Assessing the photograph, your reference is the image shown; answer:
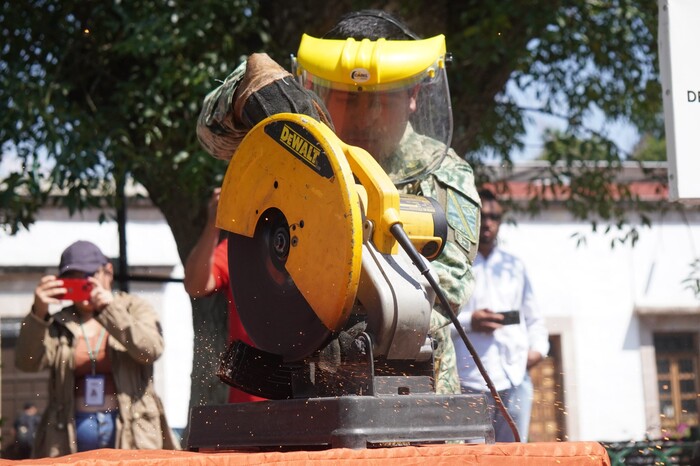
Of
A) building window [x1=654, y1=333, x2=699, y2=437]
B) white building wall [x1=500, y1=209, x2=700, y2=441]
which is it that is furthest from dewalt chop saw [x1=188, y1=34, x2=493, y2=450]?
building window [x1=654, y1=333, x2=699, y2=437]

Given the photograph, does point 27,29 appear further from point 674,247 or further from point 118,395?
point 674,247

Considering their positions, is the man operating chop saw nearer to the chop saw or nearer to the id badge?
the chop saw

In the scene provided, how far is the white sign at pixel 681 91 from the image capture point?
11.5 feet

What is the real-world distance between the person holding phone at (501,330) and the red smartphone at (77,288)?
4.89 feet

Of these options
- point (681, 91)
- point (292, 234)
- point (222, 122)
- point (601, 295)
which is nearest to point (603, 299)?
point (601, 295)

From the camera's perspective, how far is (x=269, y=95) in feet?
6.96

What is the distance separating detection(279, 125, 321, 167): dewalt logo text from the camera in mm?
1878

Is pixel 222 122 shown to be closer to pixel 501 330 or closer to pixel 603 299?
pixel 501 330

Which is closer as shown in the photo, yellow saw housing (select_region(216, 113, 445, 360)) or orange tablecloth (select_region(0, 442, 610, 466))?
orange tablecloth (select_region(0, 442, 610, 466))

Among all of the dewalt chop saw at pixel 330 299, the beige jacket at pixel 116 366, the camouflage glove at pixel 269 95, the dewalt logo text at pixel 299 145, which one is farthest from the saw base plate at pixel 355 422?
the beige jacket at pixel 116 366

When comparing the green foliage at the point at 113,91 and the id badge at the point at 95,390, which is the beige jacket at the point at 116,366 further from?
the green foliage at the point at 113,91

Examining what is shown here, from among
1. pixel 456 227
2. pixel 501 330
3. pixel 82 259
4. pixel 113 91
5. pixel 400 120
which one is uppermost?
pixel 113 91

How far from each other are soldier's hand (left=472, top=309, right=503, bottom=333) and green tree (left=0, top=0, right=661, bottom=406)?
1485mm

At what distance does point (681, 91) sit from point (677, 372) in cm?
1400
